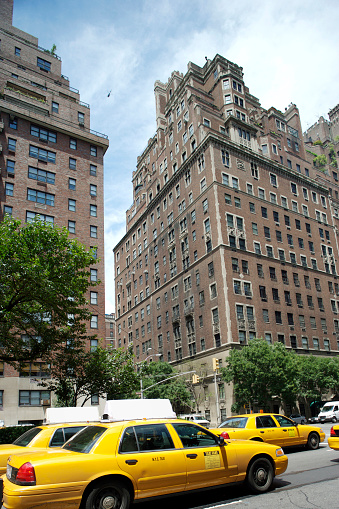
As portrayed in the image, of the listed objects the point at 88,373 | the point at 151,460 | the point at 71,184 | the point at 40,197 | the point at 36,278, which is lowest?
the point at 151,460

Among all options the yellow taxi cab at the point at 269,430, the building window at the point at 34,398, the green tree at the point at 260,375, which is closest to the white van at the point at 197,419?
the green tree at the point at 260,375

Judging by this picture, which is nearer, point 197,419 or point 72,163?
point 197,419

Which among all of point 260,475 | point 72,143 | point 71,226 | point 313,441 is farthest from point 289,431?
point 72,143

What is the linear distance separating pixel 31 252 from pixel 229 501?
48.2ft

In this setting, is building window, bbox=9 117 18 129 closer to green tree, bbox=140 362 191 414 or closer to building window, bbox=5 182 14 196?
building window, bbox=5 182 14 196

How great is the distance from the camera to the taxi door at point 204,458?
7.23 m

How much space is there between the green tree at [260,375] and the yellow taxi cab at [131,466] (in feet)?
98.7

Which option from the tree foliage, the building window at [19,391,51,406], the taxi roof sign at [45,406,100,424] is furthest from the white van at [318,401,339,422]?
the taxi roof sign at [45,406,100,424]

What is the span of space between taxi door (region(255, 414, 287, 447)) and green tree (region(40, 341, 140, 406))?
12.8 m

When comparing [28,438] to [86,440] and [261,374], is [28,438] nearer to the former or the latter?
[86,440]

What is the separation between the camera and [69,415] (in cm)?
1580

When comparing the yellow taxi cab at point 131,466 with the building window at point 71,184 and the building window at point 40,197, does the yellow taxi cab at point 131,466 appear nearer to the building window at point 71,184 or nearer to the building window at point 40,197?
→ the building window at point 40,197

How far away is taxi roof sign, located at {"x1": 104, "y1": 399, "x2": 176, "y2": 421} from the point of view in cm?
1293

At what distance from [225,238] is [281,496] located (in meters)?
42.1
